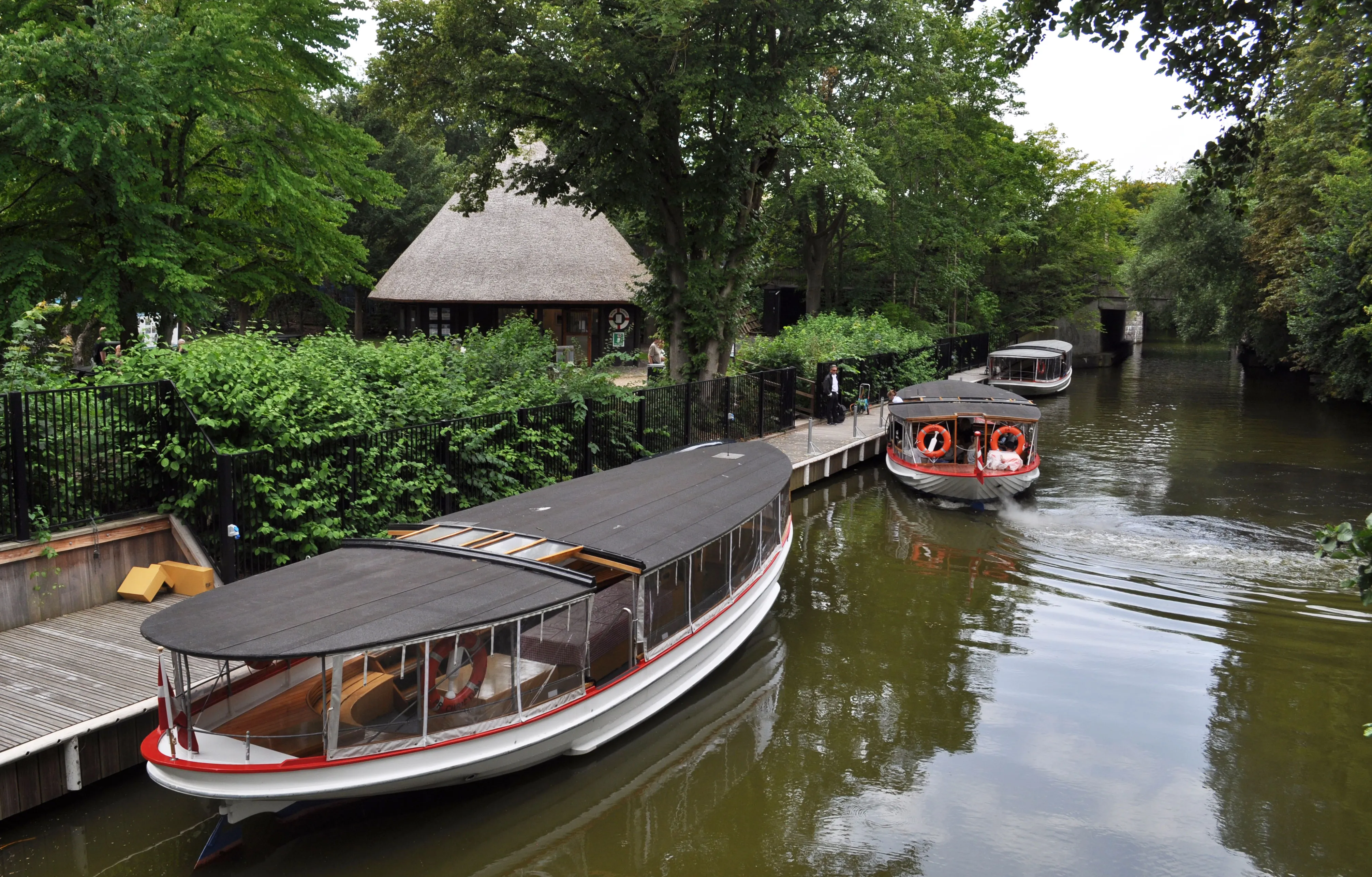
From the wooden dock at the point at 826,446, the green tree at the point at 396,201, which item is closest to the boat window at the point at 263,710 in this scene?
the wooden dock at the point at 826,446

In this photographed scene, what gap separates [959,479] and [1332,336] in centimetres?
2228

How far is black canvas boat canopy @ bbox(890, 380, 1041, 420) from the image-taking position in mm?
22375

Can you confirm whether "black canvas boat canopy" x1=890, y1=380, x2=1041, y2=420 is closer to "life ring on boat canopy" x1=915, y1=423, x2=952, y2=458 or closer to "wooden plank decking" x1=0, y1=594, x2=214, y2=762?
"life ring on boat canopy" x1=915, y1=423, x2=952, y2=458

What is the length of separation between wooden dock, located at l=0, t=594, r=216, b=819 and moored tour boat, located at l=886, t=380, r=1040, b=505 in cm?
1656

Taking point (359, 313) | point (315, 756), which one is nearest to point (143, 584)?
point (315, 756)

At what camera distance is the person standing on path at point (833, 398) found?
28.8 metres

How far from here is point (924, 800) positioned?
371 inches

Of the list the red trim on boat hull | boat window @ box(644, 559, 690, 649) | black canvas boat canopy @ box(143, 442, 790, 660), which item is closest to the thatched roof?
black canvas boat canopy @ box(143, 442, 790, 660)

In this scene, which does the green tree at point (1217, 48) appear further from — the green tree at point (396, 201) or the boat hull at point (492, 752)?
the green tree at point (396, 201)

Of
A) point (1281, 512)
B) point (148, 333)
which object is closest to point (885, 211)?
point (1281, 512)

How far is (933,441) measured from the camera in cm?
2239

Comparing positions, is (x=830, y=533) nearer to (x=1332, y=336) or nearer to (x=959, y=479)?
(x=959, y=479)

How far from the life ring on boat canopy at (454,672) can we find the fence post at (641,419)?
11208 mm

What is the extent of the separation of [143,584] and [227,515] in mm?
1189
